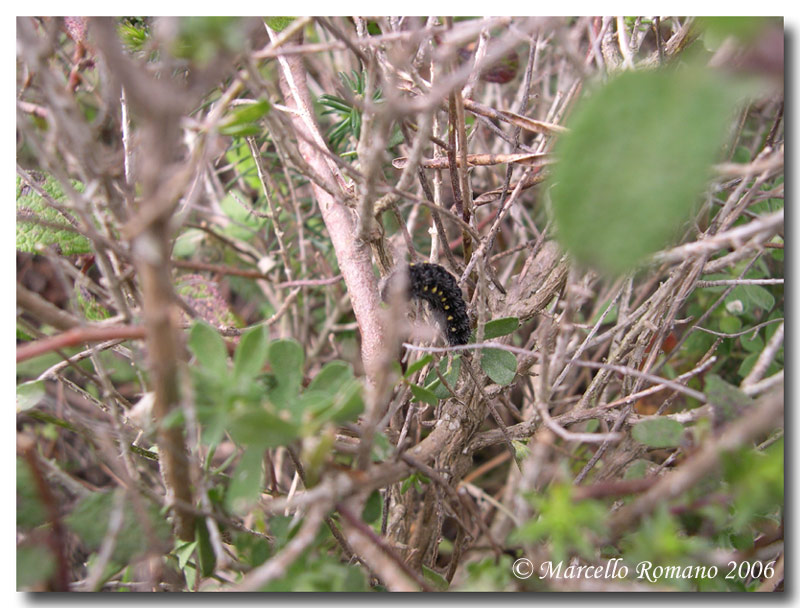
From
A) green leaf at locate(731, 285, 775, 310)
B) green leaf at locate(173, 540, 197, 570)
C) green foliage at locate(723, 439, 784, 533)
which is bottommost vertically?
green leaf at locate(173, 540, 197, 570)

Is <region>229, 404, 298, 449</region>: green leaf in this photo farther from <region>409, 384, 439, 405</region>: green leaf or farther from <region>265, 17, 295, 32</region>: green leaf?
<region>265, 17, 295, 32</region>: green leaf

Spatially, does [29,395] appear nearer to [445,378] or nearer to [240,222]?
[445,378]

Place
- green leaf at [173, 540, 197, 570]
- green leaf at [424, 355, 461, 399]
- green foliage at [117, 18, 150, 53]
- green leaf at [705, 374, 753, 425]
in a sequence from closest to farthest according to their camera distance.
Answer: green leaf at [705, 374, 753, 425], green leaf at [173, 540, 197, 570], green leaf at [424, 355, 461, 399], green foliage at [117, 18, 150, 53]

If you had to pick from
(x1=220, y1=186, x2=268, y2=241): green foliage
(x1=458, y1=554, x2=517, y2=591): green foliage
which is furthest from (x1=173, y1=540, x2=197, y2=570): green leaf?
(x1=220, y1=186, x2=268, y2=241): green foliage

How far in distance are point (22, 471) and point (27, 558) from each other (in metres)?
0.14

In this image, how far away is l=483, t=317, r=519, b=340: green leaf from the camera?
1.21 meters

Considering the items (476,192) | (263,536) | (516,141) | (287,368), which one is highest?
(516,141)

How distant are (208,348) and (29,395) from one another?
19.6 inches

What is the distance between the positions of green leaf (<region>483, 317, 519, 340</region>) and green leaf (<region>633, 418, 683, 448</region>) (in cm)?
34

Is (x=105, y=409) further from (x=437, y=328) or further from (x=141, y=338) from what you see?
(x=437, y=328)

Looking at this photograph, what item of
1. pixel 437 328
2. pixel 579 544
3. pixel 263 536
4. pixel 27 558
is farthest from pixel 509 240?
pixel 27 558

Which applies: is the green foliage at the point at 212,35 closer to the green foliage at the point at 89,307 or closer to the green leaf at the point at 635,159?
the green leaf at the point at 635,159

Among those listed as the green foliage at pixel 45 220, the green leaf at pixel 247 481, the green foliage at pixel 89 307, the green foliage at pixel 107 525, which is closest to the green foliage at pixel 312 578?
the green leaf at pixel 247 481

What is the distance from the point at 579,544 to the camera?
0.73 m
